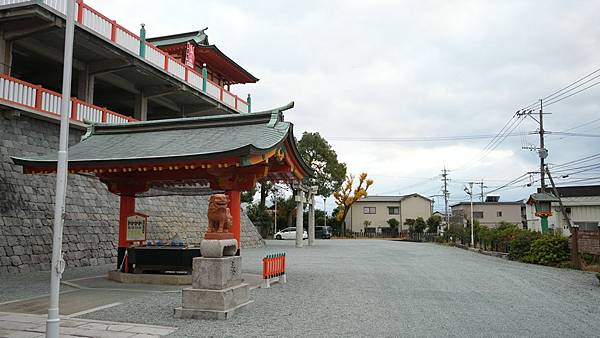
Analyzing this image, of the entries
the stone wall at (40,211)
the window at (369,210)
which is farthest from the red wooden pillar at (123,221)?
the window at (369,210)

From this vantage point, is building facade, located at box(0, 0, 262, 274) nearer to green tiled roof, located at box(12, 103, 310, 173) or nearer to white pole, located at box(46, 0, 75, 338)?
green tiled roof, located at box(12, 103, 310, 173)

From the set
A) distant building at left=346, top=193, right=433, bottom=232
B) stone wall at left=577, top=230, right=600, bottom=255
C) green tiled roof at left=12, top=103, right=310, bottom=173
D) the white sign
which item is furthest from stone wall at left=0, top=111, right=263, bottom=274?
distant building at left=346, top=193, right=433, bottom=232

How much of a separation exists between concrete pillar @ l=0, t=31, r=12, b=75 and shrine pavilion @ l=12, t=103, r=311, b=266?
5.06 metres

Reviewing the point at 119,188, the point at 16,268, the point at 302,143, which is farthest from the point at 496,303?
the point at 302,143

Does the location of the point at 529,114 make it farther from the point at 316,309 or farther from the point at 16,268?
the point at 16,268

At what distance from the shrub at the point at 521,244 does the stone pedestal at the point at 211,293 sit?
1744cm

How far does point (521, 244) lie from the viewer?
71.6 ft

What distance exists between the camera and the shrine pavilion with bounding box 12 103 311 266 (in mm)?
10219

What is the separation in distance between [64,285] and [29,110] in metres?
7.13

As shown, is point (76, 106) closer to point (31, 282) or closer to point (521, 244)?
point (31, 282)

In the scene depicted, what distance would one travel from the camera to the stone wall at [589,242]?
672 inches

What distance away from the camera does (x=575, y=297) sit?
35.2ft

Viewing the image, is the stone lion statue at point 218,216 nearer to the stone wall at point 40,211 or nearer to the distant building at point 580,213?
the stone wall at point 40,211

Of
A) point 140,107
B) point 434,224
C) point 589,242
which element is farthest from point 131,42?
point 434,224
